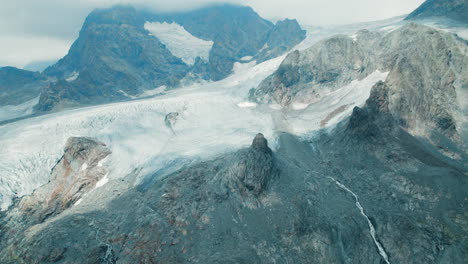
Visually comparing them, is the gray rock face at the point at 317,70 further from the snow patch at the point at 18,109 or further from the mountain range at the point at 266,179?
the snow patch at the point at 18,109

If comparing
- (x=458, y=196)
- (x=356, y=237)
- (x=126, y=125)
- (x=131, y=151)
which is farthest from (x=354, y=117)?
(x=126, y=125)


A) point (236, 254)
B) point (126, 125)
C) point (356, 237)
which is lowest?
point (356, 237)

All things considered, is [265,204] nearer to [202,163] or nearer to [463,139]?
[202,163]

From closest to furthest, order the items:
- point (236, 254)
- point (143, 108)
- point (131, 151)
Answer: point (236, 254) → point (131, 151) → point (143, 108)

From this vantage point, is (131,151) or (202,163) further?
(131,151)

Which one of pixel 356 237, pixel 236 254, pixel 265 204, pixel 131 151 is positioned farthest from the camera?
pixel 131 151

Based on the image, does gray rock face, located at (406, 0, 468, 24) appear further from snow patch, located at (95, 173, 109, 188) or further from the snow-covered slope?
snow patch, located at (95, 173, 109, 188)

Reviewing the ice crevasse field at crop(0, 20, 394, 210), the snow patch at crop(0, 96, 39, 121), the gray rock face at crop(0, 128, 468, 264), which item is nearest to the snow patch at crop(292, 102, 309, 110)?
the ice crevasse field at crop(0, 20, 394, 210)
